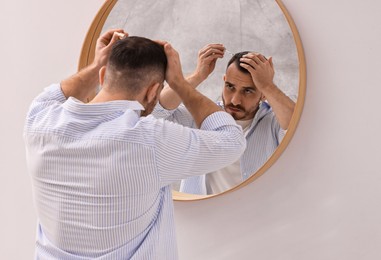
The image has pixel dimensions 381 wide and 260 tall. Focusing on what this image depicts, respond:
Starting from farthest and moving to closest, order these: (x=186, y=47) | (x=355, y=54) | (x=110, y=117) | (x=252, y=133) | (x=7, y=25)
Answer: (x=7, y=25)
(x=186, y=47)
(x=252, y=133)
(x=355, y=54)
(x=110, y=117)

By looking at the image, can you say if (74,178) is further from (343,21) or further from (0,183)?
(0,183)

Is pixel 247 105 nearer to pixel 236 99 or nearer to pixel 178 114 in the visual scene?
pixel 236 99

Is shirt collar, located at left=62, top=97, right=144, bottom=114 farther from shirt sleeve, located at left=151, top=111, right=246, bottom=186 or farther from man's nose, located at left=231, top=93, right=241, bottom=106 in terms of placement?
man's nose, located at left=231, top=93, right=241, bottom=106

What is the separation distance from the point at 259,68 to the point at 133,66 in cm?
40

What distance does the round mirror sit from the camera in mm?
1574

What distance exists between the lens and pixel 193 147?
1.34m

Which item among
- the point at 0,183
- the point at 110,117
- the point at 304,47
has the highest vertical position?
the point at 304,47

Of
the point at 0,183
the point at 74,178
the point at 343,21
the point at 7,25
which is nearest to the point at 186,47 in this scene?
the point at 343,21

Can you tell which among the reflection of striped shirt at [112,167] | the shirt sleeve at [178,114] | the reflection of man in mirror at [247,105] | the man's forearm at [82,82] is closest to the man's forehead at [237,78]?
the reflection of man in mirror at [247,105]

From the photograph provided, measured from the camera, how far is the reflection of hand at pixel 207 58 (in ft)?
5.55

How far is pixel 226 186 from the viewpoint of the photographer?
171cm

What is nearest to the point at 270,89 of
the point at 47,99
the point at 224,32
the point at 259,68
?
the point at 259,68

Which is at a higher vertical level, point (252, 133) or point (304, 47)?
point (304, 47)

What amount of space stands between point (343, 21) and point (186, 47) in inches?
17.9
